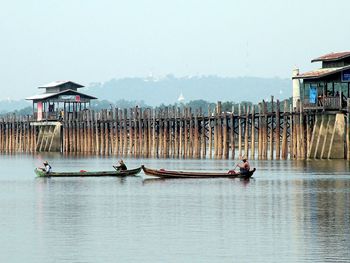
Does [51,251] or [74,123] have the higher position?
[74,123]

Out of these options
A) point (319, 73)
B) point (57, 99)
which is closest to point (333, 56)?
point (319, 73)

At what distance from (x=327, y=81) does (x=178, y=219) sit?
4200 cm

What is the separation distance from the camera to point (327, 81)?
283 feet

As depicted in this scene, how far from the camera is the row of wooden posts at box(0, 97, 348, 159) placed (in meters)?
88.2

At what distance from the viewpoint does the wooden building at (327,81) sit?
84.4m

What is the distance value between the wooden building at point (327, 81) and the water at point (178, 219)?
11150 mm

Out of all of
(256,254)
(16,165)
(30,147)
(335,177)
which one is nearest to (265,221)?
(256,254)

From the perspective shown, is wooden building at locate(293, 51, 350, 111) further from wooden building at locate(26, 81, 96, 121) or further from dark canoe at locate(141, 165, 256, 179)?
wooden building at locate(26, 81, 96, 121)

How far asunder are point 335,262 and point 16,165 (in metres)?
64.3

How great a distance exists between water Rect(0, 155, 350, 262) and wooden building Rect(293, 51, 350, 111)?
36.6ft

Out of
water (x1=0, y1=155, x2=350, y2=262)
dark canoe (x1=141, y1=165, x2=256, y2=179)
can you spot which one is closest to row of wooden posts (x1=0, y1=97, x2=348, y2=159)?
water (x1=0, y1=155, x2=350, y2=262)

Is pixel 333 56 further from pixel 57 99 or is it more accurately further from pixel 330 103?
pixel 57 99

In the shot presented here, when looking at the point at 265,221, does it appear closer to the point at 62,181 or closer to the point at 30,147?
the point at 62,181

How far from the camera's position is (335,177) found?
68.6 metres
